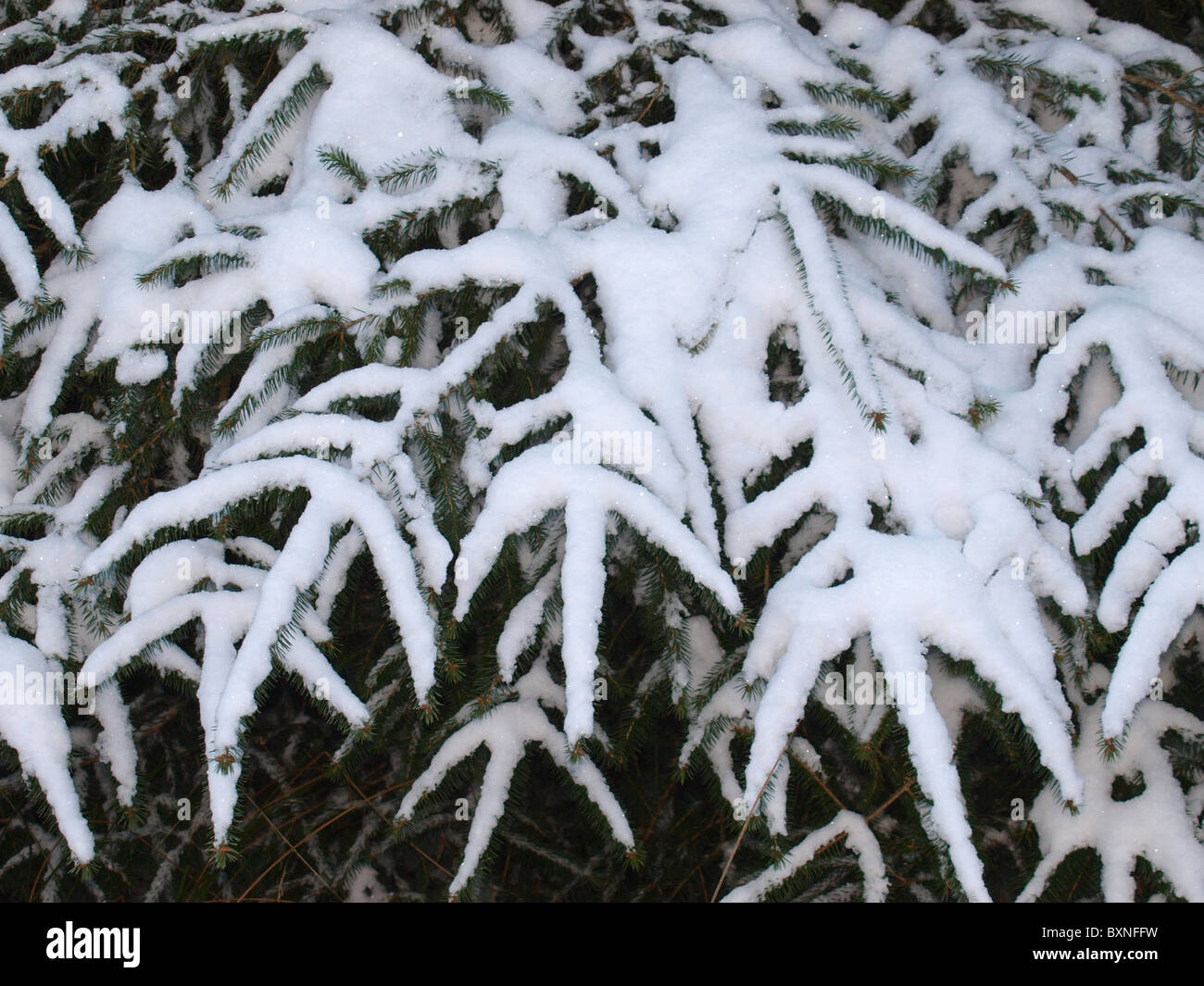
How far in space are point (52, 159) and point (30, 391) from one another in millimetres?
791

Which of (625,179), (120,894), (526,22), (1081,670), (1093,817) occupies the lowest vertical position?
(120,894)

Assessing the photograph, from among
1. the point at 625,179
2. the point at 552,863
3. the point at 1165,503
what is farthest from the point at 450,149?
the point at 552,863

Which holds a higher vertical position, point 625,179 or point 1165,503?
point 625,179

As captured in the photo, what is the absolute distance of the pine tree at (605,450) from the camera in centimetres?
144

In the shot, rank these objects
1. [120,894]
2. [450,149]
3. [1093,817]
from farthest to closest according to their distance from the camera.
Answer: [120,894] < [450,149] < [1093,817]

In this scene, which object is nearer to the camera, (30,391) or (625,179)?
(30,391)

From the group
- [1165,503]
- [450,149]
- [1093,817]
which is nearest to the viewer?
[1165,503]

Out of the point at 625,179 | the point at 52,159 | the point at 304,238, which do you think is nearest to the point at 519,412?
the point at 304,238

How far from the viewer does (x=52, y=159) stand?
219cm

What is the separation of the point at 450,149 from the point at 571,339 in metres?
0.63

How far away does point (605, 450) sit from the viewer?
4.88 ft

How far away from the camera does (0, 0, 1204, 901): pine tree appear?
4.72 feet

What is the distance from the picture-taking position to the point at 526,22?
2346 mm

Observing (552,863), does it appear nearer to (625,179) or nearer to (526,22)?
(625,179)
